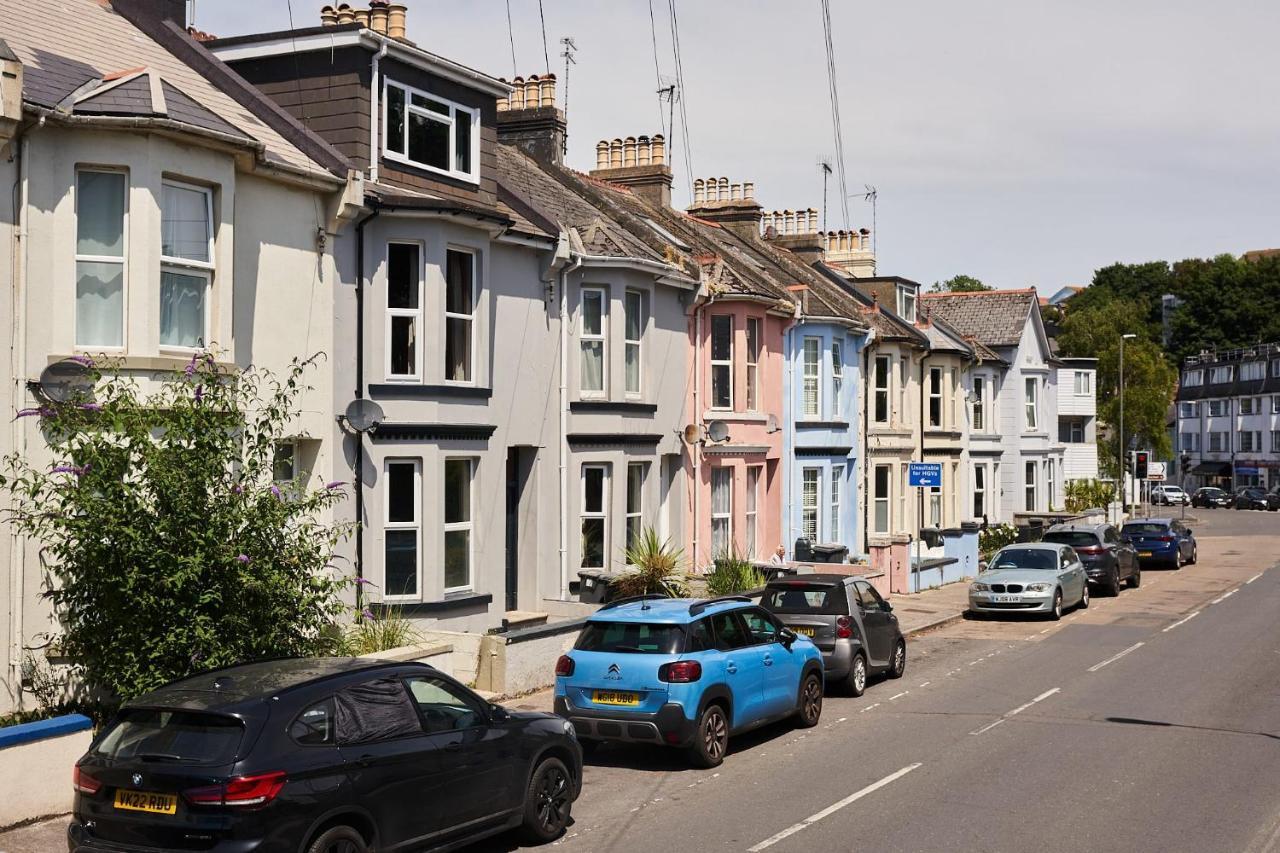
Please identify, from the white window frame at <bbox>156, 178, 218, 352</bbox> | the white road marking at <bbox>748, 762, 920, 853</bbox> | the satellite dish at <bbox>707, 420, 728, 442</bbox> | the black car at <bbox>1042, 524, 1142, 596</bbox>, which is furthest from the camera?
the black car at <bbox>1042, 524, 1142, 596</bbox>

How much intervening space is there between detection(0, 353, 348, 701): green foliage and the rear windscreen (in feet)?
25.2

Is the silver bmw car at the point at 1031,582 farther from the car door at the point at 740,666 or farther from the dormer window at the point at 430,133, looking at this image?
the dormer window at the point at 430,133

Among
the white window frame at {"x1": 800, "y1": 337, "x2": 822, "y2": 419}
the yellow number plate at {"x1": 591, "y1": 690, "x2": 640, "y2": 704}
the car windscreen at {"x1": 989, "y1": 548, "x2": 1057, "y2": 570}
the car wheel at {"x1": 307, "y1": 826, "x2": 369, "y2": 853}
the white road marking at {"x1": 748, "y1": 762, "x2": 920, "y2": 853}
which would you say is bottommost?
the white road marking at {"x1": 748, "y1": 762, "x2": 920, "y2": 853}

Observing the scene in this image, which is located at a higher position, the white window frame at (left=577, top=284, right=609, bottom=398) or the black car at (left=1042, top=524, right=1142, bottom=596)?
the white window frame at (left=577, top=284, right=609, bottom=398)

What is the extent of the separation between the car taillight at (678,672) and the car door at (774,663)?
1.53 metres

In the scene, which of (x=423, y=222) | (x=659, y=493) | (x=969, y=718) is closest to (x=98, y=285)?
(x=423, y=222)

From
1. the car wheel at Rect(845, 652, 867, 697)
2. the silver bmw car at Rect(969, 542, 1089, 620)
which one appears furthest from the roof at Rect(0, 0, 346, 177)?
the silver bmw car at Rect(969, 542, 1089, 620)

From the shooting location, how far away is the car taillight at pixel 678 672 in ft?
42.8

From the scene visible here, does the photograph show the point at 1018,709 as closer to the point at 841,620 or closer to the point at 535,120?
the point at 841,620

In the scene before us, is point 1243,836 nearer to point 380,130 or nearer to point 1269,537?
point 380,130

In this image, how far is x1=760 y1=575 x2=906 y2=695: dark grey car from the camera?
57.2ft

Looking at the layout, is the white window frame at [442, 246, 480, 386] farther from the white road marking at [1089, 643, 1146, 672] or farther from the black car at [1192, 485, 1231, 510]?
the black car at [1192, 485, 1231, 510]

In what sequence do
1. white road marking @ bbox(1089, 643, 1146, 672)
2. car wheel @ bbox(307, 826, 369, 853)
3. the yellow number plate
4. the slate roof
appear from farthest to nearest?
the slate roof, white road marking @ bbox(1089, 643, 1146, 672), the yellow number plate, car wheel @ bbox(307, 826, 369, 853)

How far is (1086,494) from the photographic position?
56594 mm
